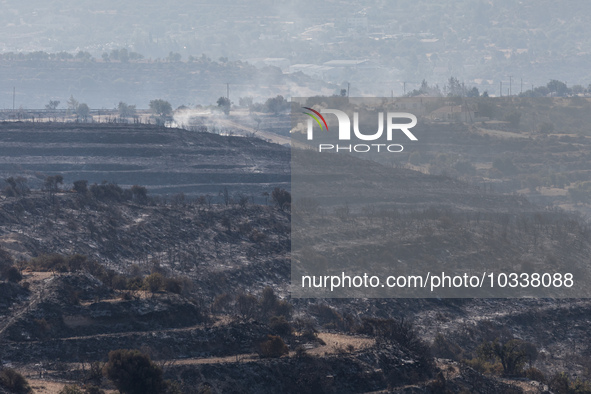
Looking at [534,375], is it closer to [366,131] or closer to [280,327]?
[280,327]

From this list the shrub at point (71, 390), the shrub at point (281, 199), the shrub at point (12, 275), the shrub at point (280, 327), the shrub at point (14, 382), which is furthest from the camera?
the shrub at point (281, 199)

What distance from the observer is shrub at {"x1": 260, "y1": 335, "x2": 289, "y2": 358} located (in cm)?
4053

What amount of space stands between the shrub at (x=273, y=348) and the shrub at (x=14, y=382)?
10.4 m

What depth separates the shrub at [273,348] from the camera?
133 ft

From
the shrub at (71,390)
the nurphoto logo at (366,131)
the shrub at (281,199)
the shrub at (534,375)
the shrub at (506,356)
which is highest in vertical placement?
the nurphoto logo at (366,131)

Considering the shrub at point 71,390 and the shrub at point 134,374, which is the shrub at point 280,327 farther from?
the shrub at point 71,390

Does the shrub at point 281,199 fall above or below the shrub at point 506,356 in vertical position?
above

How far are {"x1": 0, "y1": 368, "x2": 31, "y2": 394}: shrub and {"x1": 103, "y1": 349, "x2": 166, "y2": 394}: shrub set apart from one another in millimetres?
3051

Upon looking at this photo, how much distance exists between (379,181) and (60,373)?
84369 mm

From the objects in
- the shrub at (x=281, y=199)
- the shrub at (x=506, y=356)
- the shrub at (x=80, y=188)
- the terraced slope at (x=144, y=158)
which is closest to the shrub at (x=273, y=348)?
the shrub at (x=506, y=356)

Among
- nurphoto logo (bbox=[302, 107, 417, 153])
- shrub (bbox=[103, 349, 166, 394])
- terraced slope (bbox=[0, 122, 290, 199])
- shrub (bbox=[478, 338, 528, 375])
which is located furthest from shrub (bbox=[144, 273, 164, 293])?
nurphoto logo (bbox=[302, 107, 417, 153])

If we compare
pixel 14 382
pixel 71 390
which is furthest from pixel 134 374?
pixel 14 382

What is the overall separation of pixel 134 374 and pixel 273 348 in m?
7.44

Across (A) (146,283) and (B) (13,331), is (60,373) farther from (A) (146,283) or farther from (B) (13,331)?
(A) (146,283)
